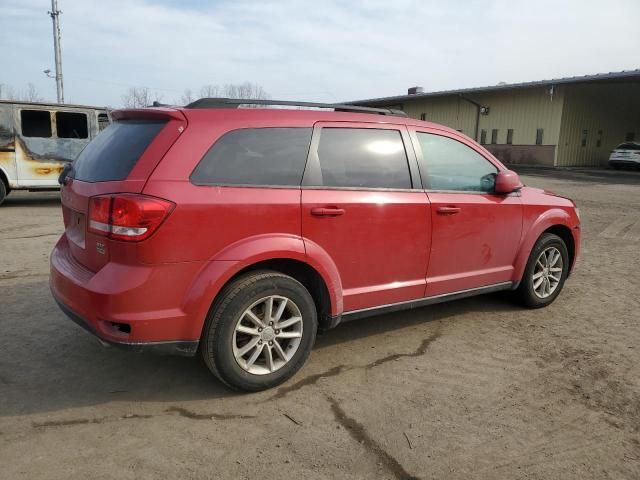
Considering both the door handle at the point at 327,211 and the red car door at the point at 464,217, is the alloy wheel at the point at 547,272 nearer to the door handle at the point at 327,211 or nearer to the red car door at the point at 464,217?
the red car door at the point at 464,217

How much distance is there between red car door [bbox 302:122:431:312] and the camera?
11.0ft

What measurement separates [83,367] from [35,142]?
8765 millimetres

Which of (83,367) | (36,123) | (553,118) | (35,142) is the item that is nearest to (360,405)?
(83,367)

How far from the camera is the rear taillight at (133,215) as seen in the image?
271 cm

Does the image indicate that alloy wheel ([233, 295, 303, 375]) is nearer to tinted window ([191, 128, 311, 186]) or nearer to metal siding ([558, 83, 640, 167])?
tinted window ([191, 128, 311, 186])

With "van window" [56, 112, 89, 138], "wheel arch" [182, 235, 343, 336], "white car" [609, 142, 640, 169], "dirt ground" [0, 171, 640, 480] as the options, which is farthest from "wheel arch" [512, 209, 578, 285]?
"white car" [609, 142, 640, 169]

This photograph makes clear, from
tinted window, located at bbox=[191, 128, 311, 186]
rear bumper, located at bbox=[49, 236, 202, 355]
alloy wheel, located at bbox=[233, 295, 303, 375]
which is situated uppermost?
tinted window, located at bbox=[191, 128, 311, 186]

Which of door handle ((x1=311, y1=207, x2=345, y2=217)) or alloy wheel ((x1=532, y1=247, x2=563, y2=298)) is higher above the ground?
door handle ((x1=311, y1=207, x2=345, y2=217))

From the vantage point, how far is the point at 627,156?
27938 millimetres

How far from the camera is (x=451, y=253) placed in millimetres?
4008

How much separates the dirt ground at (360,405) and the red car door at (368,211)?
0.59 meters

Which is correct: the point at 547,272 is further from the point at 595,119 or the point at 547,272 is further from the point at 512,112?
the point at 595,119

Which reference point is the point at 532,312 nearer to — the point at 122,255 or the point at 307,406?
the point at 307,406

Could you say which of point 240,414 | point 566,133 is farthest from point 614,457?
point 566,133
